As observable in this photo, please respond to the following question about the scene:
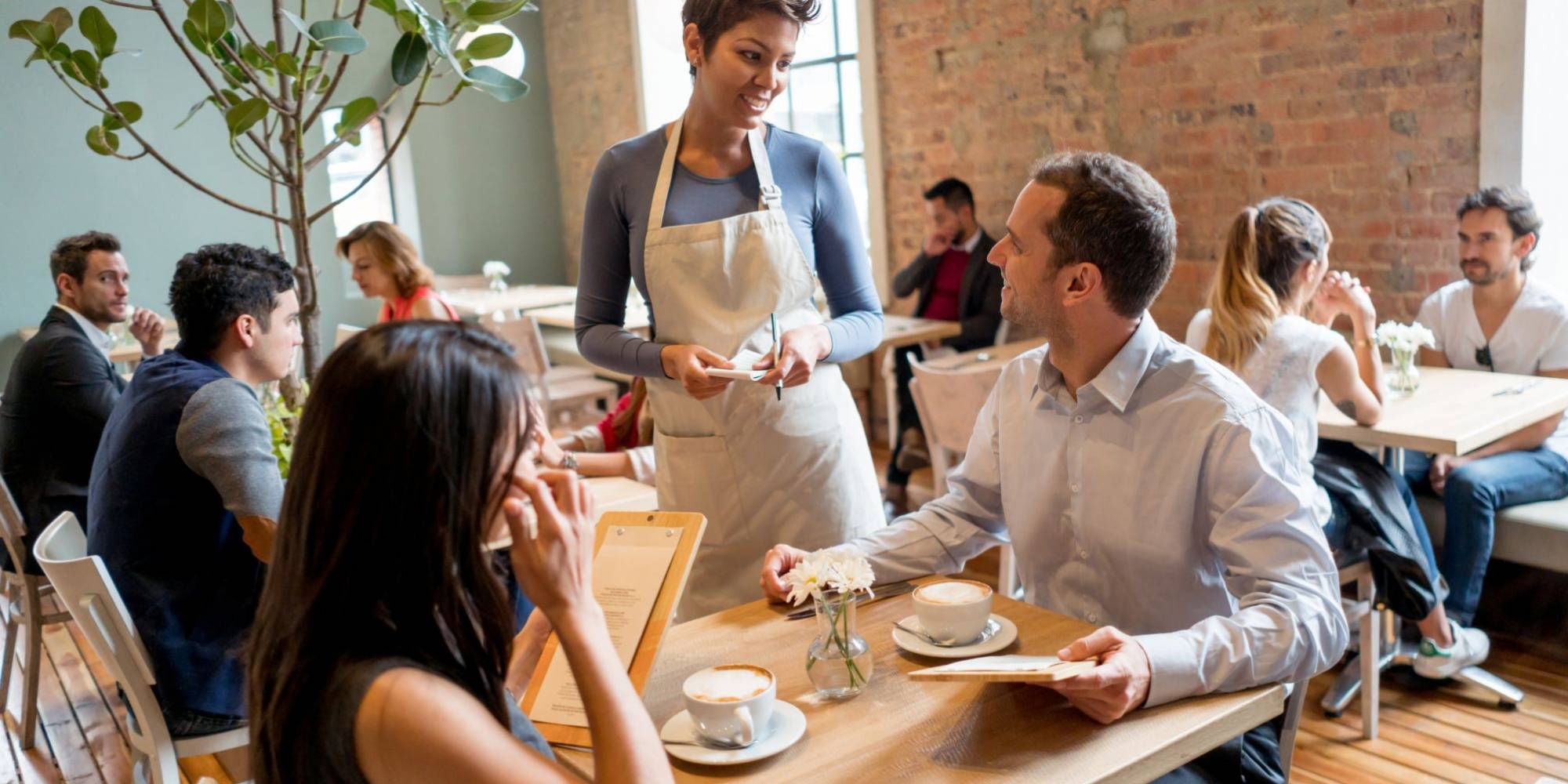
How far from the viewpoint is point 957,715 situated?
1.37 meters

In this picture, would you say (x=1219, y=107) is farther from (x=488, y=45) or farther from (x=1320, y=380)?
(x=488, y=45)

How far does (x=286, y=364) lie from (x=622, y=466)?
3.11 feet

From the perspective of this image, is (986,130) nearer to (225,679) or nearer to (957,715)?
(225,679)

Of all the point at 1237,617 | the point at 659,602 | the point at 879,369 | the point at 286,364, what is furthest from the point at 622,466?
the point at 879,369

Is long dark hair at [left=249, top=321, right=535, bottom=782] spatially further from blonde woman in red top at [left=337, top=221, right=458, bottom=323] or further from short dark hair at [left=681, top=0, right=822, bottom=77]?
blonde woman in red top at [left=337, top=221, right=458, bottom=323]

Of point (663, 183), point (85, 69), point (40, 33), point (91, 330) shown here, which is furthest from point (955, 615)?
point (91, 330)

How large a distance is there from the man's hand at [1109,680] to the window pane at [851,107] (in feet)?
18.4

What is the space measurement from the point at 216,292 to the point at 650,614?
1.37 m

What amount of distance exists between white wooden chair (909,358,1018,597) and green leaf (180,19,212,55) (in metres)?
2.23

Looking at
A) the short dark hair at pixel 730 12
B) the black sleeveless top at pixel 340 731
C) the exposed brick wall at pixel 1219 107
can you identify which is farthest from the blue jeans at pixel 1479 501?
the black sleeveless top at pixel 340 731

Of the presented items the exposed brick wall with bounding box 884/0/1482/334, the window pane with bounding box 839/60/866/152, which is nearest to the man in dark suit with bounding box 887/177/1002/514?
the exposed brick wall with bounding box 884/0/1482/334

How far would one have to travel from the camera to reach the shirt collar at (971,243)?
5.50m

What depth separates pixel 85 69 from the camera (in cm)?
244

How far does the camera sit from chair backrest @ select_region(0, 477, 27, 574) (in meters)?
3.05
